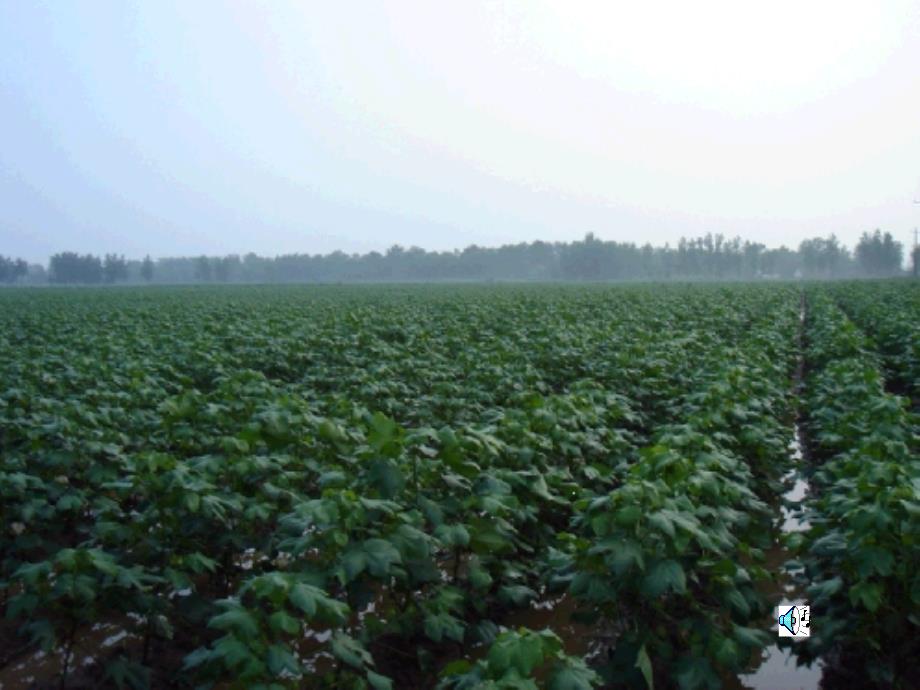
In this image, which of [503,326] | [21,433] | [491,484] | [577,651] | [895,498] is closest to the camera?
[895,498]

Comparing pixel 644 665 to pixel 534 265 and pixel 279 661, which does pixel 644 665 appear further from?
pixel 534 265

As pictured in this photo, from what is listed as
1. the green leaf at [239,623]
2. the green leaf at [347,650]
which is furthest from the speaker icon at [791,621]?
the green leaf at [239,623]

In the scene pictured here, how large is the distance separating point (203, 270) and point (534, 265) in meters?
64.0

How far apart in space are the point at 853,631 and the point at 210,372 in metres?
10.2

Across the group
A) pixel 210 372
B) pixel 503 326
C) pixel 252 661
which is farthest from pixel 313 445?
pixel 503 326

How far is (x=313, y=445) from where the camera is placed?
5668mm

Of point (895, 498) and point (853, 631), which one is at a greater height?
point (895, 498)

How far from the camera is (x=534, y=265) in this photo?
551 feet

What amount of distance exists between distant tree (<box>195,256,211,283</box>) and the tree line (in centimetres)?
19

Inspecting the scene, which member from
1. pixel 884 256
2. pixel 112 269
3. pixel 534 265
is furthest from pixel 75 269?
pixel 884 256

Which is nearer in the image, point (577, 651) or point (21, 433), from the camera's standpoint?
point (577, 651)

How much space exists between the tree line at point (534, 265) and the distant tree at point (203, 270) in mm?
193

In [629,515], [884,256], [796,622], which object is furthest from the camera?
[884,256]

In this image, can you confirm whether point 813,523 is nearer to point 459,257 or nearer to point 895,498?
point 895,498
